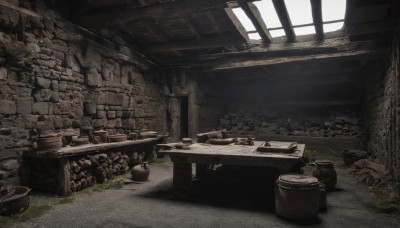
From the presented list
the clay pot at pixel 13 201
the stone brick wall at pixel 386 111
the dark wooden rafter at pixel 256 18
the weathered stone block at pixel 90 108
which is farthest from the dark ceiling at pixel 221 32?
the clay pot at pixel 13 201

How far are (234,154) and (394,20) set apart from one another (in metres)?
3.75

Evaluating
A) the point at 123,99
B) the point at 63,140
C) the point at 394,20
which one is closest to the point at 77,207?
the point at 63,140

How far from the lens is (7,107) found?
4457 millimetres

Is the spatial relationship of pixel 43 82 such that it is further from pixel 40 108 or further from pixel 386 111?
pixel 386 111

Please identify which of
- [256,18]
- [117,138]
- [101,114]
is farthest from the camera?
[101,114]

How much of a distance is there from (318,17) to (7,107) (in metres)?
5.92

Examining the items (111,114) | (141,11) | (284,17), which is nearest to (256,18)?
(284,17)

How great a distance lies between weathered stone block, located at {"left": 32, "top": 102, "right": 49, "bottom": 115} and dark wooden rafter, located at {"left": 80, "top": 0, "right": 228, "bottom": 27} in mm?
1959

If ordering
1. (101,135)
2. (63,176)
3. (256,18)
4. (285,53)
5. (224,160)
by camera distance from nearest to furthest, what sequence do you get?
(224,160)
(63,176)
(256,18)
(101,135)
(285,53)

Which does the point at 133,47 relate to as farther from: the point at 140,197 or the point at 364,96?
the point at 364,96

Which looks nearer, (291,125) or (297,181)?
(297,181)

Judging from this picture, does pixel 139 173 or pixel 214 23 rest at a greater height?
pixel 214 23

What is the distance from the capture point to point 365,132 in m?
8.62

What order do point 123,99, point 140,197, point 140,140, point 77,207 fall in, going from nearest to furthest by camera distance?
point 77,207 → point 140,197 → point 140,140 → point 123,99
